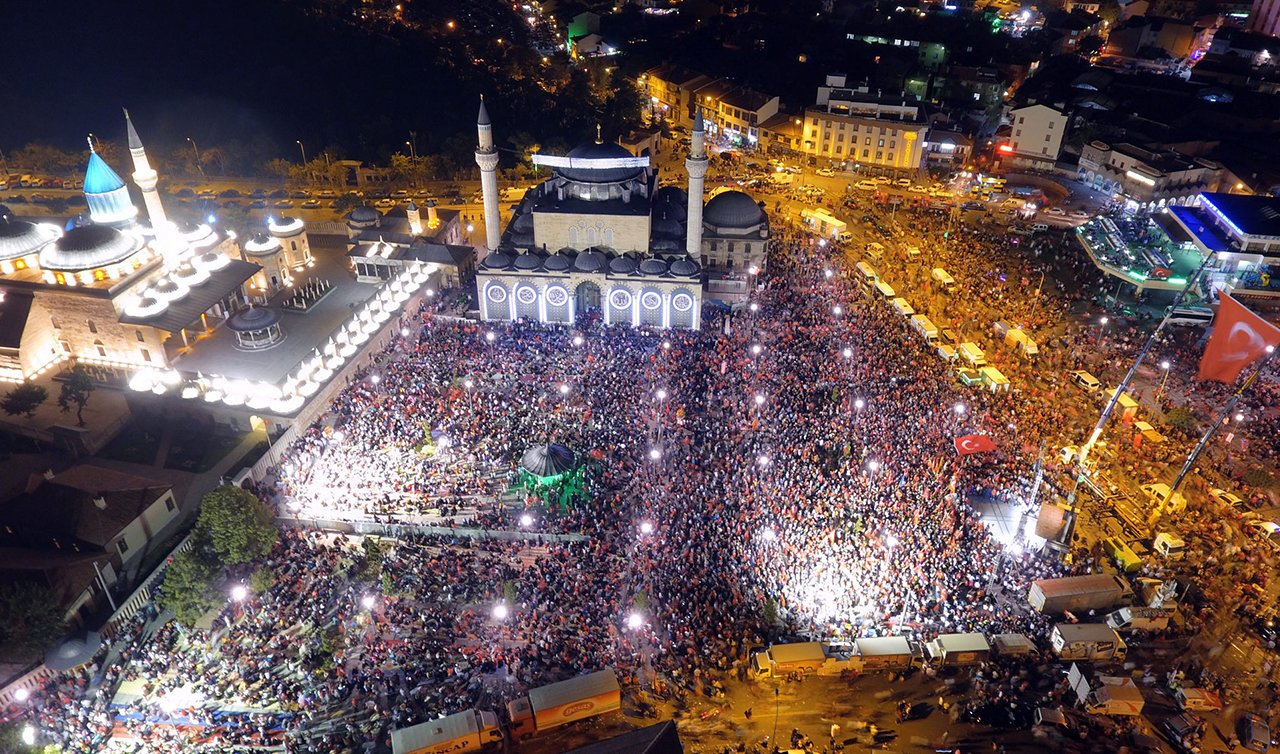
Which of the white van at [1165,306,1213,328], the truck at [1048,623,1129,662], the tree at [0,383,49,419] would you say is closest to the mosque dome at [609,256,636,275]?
the truck at [1048,623,1129,662]

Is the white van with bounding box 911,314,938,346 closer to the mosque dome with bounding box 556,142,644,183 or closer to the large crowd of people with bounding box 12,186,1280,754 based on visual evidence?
the large crowd of people with bounding box 12,186,1280,754

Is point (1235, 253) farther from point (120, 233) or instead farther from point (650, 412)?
point (120, 233)

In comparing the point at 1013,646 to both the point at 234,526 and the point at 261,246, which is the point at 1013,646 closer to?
the point at 234,526

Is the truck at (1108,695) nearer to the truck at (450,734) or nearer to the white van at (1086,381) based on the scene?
the white van at (1086,381)

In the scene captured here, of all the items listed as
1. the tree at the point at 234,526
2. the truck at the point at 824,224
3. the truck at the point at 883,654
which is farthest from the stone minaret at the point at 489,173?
the truck at the point at 883,654

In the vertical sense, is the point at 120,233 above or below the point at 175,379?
above

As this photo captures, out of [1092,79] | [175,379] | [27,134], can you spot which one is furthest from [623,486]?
[1092,79]

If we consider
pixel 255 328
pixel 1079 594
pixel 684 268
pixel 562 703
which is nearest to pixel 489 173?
pixel 684 268
